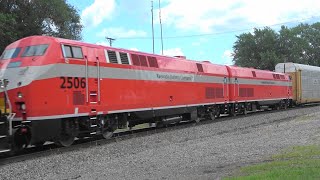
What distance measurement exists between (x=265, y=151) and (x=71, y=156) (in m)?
5.65

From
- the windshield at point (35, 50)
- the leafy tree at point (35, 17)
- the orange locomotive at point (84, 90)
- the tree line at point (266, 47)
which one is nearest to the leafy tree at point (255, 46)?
the tree line at point (266, 47)

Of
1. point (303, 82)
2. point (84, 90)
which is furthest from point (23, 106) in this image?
point (303, 82)

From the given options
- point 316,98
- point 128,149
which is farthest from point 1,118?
point 316,98

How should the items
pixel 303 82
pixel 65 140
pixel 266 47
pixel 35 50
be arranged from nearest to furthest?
pixel 35 50, pixel 65 140, pixel 303 82, pixel 266 47

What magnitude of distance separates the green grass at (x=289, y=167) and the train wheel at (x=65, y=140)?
7.32 m

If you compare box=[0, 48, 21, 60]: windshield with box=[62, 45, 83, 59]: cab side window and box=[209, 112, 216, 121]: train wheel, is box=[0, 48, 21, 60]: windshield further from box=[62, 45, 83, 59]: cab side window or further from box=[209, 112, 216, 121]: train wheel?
box=[209, 112, 216, 121]: train wheel

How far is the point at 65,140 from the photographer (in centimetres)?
1466

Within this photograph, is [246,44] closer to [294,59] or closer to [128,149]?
[294,59]

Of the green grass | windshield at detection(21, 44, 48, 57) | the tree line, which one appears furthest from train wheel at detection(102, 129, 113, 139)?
the tree line

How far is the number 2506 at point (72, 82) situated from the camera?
545 inches

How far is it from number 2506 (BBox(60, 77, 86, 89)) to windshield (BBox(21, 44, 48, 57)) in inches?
42.3

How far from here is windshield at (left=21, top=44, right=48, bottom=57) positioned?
13492 millimetres

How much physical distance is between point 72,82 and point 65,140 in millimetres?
2102

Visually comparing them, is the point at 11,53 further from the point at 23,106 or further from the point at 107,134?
the point at 107,134
